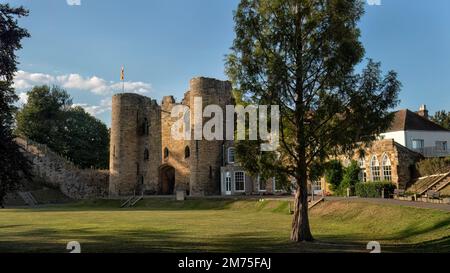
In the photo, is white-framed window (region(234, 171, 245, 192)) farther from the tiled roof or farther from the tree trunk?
the tree trunk

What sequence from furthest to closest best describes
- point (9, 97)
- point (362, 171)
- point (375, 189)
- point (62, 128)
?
point (62, 128) < point (362, 171) < point (375, 189) < point (9, 97)

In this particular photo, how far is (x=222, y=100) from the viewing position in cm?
4638

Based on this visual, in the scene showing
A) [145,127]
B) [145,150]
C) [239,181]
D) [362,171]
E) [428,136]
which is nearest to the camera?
[362,171]

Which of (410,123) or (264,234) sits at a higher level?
(410,123)

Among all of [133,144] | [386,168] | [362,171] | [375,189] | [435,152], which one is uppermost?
[133,144]

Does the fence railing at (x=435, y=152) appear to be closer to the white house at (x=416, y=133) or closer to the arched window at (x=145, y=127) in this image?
the white house at (x=416, y=133)

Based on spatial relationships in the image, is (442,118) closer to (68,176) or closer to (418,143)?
(418,143)

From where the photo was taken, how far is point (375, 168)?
1358 inches

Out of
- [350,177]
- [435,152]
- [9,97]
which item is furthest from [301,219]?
[435,152]

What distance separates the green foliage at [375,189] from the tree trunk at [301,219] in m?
15.2

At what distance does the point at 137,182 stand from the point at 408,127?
90.2ft

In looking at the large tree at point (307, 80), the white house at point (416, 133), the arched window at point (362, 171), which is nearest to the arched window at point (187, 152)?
the white house at point (416, 133)

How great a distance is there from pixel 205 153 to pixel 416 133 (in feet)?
58.5

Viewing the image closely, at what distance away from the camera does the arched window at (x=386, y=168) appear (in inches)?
1303
